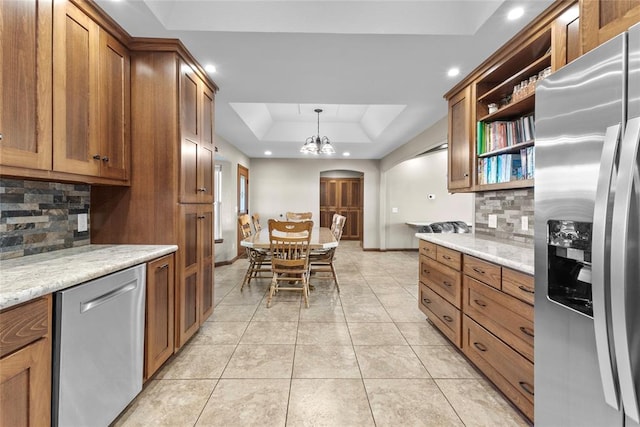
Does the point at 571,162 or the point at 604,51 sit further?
the point at 571,162

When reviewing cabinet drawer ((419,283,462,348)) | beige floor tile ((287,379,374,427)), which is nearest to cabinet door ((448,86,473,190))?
cabinet drawer ((419,283,462,348))

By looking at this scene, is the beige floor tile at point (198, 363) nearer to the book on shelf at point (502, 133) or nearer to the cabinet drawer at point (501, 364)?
the cabinet drawer at point (501, 364)

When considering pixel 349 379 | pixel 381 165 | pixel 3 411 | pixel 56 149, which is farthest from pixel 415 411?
pixel 381 165

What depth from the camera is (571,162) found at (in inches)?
40.8

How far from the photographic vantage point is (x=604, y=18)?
1.07m

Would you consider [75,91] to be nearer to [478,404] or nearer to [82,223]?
[82,223]

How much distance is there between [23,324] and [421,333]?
8.89ft

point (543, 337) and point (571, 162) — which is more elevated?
point (571, 162)

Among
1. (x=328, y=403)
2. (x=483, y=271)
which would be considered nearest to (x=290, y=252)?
(x=328, y=403)

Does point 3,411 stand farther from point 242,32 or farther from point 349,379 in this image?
point 242,32

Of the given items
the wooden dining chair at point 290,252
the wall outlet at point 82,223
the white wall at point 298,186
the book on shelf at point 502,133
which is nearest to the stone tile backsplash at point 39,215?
the wall outlet at point 82,223

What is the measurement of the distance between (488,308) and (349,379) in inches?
41.3

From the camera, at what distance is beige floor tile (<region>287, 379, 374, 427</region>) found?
1570mm

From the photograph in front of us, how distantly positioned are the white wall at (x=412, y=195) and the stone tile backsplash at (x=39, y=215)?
622 cm
